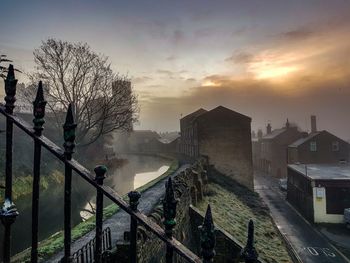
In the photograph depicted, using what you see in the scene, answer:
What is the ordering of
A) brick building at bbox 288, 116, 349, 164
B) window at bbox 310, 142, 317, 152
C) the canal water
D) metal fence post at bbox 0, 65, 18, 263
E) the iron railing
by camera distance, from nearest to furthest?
metal fence post at bbox 0, 65, 18, 263 < the iron railing < the canal water < brick building at bbox 288, 116, 349, 164 < window at bbox 310, 142, 317, 152

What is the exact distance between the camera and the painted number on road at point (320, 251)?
22578mm

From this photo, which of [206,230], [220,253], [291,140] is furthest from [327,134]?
[206,230]

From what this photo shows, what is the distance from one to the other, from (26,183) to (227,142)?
24141mm

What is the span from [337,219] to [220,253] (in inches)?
819

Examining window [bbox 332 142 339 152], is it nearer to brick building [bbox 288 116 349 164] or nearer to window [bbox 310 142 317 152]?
brick building [bbox 288 116 349 164]

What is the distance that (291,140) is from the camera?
58250 mm

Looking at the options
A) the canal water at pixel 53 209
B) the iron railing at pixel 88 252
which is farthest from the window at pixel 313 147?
the iron railing at pixel 88 252

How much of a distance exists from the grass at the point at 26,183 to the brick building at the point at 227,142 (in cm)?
1784

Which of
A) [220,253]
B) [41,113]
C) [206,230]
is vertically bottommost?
[220,253]

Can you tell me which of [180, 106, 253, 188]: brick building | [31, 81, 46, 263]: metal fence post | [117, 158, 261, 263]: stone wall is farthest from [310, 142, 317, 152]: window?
[31, 81, 46, 263]: metal fence post

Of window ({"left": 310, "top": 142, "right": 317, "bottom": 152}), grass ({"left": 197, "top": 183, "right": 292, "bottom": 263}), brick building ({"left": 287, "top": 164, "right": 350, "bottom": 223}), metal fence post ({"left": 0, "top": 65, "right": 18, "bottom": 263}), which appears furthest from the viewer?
window ({"left": 310, "top": 142, "right": 317, "bottom": 152})

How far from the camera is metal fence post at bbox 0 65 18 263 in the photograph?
243 centimetres

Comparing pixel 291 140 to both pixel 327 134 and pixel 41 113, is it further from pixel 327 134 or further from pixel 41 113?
pixel 41 113

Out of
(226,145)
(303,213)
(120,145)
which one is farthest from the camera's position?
(120,145)
